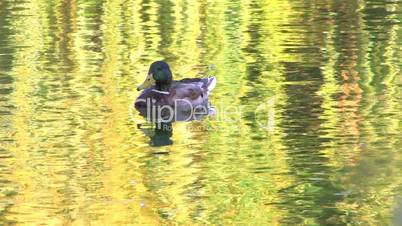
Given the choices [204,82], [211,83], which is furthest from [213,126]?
[211,83]

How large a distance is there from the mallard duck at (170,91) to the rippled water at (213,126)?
182mm

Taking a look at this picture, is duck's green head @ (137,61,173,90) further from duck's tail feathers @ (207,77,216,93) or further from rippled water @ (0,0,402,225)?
duck's tail feathers @ (207,77,216,93)

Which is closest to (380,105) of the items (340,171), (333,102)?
(333,102)

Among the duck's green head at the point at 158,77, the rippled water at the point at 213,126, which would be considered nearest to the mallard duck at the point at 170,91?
the duck's green head at the point at 158,77

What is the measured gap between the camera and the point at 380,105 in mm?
13695

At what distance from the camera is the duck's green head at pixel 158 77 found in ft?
48.2

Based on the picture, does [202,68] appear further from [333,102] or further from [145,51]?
Answer: [333,102]

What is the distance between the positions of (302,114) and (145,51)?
566cm

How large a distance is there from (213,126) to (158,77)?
197cm

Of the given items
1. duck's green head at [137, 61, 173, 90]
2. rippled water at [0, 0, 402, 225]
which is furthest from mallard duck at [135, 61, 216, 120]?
rippled water at [0, 0, 402, 225]

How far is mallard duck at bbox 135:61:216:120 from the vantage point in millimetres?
14320

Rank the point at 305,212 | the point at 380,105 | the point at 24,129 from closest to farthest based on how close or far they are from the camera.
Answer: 1. the point at 305,212
2. the point at 24,129
3. the point at 380,105

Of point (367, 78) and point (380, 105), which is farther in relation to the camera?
point (367, 78)

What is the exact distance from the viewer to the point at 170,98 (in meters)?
14.6
